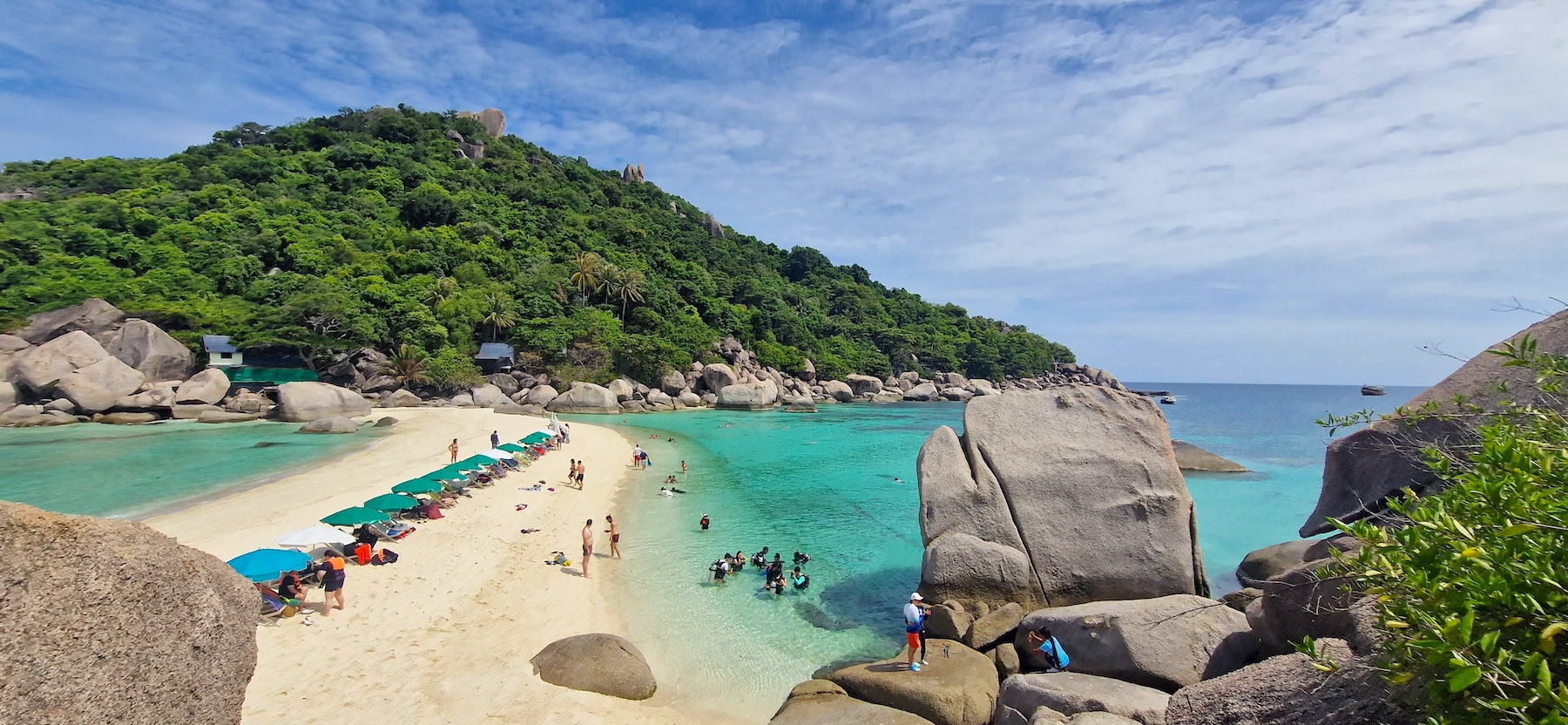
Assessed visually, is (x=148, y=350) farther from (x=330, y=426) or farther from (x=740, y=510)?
(x=740, y=510)

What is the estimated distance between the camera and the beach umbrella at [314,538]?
11.6 m

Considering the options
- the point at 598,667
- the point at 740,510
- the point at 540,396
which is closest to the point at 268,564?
the point at 598,667

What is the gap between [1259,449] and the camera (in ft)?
124

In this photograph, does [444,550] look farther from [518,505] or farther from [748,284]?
[748,284]

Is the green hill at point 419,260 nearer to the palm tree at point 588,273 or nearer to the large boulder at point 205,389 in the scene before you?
the palm tree at point 588,273

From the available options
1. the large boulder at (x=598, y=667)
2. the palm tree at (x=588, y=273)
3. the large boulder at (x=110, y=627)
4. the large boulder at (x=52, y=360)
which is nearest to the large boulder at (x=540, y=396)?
the palm tree at (x=588, y=273)

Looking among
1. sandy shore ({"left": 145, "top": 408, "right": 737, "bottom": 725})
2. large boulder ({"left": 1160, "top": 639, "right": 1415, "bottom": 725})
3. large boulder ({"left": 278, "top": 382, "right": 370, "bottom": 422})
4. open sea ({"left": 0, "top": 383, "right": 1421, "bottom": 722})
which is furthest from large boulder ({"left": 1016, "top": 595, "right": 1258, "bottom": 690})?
large boulder ({"left": 278, "top": 382, "right": 370, "bottom": 422})

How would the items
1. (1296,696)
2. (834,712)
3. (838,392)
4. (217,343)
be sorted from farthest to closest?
(838,392) < (217,343) < (834,712) < (1296,696)

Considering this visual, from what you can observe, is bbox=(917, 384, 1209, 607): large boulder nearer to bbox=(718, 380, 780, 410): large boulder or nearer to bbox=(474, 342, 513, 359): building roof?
bbox=(718, 380, 780, 410): large boulder

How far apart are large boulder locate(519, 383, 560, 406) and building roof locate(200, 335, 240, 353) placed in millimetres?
19285

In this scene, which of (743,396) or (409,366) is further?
(743,396)

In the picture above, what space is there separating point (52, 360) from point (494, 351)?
24555 mm

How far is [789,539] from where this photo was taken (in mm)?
16359

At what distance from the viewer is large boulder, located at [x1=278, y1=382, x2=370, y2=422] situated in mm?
34906
